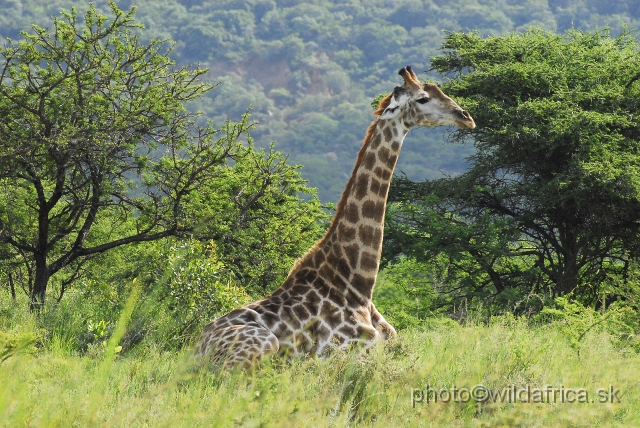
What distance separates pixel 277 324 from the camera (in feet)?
26.5

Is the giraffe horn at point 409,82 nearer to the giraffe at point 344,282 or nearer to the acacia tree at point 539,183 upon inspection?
the giraffe at point 344,282

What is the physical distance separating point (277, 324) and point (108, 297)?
4.10 m

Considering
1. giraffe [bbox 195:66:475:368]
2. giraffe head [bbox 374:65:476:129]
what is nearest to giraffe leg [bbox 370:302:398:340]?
giraffe [bbox 195:66:475:368]

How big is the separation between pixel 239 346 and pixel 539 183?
16547 mm

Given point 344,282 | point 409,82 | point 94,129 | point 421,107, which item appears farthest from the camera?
point 94,129

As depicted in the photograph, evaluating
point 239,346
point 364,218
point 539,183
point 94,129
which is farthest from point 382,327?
point 539,183

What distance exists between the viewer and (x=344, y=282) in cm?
870

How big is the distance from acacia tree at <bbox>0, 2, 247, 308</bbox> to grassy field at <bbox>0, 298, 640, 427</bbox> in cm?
741

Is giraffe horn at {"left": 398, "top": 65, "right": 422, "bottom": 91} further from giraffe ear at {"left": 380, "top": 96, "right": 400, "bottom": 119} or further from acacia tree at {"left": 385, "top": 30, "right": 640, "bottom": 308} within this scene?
acacia tree at {"left": 385, "top": 30, "right": 640, "bottom": 308}

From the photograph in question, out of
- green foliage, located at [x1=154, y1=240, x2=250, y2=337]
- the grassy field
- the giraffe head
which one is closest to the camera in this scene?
the grassy field

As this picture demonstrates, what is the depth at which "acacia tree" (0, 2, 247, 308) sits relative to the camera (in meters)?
14.6

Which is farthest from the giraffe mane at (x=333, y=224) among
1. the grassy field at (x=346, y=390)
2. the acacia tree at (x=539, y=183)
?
the acacia tree at (x=539, y=183)

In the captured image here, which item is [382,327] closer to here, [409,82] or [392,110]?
[392,110]

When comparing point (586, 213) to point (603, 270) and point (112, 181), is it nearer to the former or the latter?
point (603, 270)
